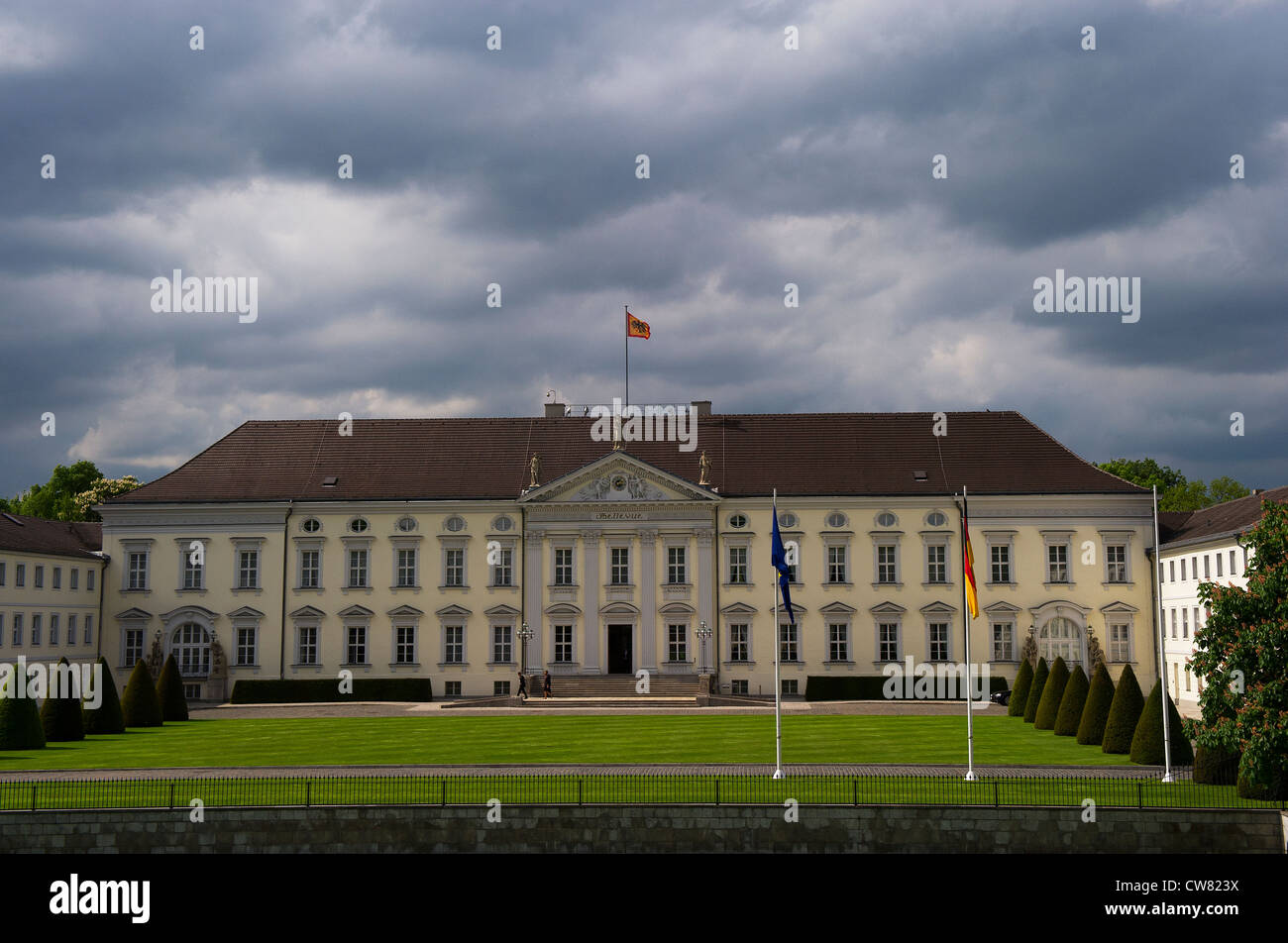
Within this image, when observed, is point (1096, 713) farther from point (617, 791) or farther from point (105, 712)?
point (105, 712)

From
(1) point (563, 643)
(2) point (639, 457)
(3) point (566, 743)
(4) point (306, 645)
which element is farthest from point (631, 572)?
(3) point (566, 743)

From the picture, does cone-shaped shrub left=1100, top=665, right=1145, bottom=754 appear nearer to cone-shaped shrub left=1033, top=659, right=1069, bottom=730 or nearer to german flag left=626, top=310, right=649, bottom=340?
cone-shaped shrub left=1033, top=659, right=1069, bottom=730

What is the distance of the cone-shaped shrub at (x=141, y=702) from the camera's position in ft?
150

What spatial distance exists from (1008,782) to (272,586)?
44.9m

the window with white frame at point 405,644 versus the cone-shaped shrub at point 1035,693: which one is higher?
the window with white frame at point 405,644

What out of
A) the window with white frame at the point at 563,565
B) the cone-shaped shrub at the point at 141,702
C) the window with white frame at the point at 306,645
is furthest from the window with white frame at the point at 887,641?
the cone-shaped shrub at the point at 141,702

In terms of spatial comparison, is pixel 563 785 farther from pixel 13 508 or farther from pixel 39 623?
pixel 13 508

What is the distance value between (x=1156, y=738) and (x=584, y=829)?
17.0 m

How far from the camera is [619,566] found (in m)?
61.4

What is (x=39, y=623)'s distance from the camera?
57.4 metres

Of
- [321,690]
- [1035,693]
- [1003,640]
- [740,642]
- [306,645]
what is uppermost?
[1003,640]

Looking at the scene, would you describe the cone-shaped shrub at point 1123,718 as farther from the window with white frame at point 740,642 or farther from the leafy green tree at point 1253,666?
the window with white frame at point 740,642

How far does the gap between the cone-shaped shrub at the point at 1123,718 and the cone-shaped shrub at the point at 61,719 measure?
3455 cm

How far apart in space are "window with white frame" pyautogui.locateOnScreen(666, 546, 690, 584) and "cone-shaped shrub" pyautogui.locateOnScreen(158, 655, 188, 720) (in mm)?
24569
